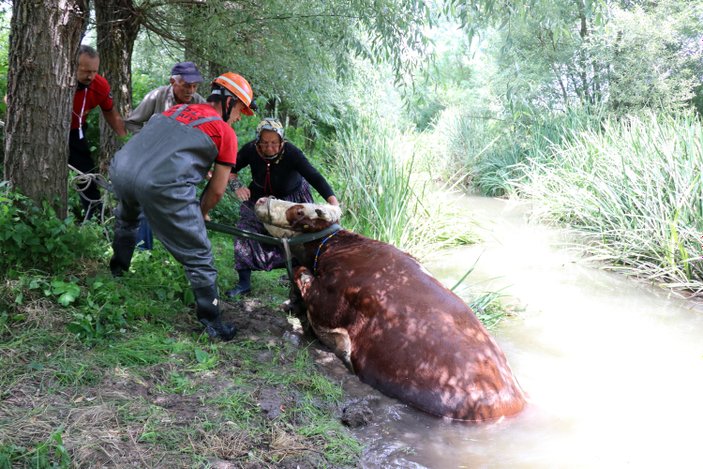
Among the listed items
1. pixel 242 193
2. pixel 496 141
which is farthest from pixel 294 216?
pixel 496 141

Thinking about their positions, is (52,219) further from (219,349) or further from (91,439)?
(91,439)

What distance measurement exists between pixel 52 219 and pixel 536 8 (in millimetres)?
3670

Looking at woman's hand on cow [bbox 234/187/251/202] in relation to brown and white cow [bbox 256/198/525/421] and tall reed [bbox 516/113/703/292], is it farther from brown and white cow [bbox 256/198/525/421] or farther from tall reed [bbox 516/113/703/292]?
tall reed [bbox 516/113/703/292]

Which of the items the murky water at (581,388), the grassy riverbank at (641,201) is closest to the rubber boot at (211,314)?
the murky water at (581,388)

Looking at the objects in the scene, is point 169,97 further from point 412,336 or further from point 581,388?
→ point 581,388

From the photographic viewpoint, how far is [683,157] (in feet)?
21.6

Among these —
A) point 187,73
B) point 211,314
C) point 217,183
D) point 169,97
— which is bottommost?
point 211,314

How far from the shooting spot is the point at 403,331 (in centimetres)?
330

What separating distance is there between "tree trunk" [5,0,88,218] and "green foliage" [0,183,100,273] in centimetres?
14

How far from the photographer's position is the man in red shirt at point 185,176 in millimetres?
3201

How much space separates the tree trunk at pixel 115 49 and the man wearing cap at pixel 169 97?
0.57m

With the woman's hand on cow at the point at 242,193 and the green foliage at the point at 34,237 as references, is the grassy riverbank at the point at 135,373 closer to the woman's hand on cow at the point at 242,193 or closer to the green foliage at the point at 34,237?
the green foliage at the point at 34,237

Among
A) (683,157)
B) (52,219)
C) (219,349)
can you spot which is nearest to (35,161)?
(52,219)

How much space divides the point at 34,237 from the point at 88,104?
1624 mm
